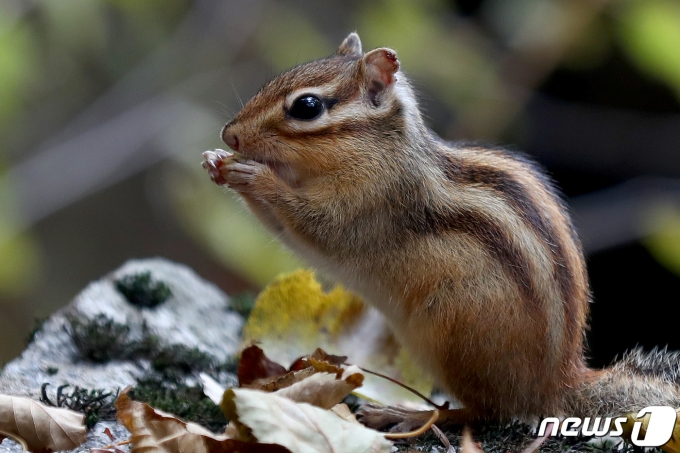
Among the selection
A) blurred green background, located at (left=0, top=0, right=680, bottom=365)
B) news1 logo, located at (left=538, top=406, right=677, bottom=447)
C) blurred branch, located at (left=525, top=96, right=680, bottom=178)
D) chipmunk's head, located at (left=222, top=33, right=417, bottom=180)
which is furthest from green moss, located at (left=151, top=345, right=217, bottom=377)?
blurred branch, located at (left=525, top=96, right=680, bottom=178)

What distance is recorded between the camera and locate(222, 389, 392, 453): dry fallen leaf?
1692mm

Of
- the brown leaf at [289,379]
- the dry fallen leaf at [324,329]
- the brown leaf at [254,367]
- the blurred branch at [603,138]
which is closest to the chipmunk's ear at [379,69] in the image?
the dry fallen leaf at [324,329]

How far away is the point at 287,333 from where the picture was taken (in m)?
3.00

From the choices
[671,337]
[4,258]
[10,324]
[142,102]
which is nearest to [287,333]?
[4,258]

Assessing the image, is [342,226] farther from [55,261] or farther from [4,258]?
[55,261]

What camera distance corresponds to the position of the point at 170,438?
6.00 ft

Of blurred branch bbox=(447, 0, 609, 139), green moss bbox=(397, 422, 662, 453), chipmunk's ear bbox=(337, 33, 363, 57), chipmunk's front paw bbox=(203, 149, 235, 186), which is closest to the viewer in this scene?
green moss bbox=(397, 422, 662, 453)

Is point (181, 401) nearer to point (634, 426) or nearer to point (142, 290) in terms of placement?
point (142, 290)

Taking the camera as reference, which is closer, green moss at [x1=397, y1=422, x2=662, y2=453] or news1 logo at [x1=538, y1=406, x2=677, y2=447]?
news1 logo at [x1=538, y1=406, x2=677, y2=447]

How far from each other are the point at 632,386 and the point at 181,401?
147cm

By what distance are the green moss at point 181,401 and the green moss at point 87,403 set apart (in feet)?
0.45

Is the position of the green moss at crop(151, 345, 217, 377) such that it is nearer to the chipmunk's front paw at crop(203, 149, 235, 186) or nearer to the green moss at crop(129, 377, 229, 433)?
the green moss at crop(129, 377, 229, 433)

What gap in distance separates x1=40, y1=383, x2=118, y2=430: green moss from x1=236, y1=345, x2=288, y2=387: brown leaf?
0.41 m

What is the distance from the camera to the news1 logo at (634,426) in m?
2.11
